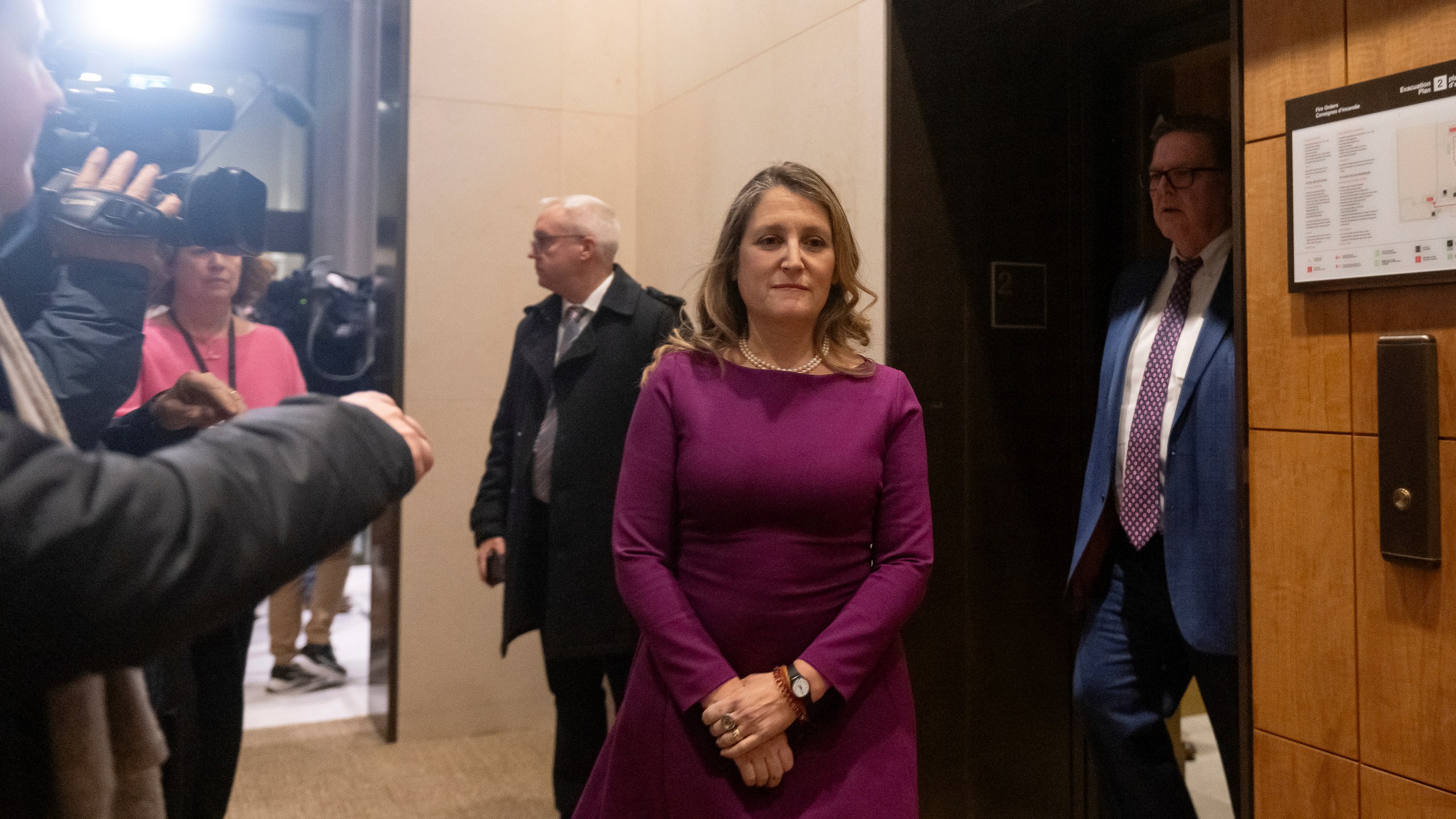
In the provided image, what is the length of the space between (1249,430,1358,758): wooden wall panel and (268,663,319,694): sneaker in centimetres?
389

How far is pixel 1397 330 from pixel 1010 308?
127 centimetres

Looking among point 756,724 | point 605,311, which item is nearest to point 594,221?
point 605,311

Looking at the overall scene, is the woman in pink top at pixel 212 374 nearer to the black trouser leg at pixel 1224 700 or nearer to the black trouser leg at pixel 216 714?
the black trouser leg at pixel 216 714

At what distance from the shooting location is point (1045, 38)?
2840 millimetres

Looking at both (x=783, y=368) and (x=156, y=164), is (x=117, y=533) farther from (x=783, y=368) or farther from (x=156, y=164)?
(x=783, y=368)

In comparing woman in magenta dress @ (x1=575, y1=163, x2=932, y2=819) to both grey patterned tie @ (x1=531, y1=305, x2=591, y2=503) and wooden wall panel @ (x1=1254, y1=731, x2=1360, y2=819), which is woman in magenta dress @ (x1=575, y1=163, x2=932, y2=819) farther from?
grey patterned tie @ (x1=531, y1=305, x2=591, y2=503)

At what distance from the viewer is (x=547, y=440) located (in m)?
2.92

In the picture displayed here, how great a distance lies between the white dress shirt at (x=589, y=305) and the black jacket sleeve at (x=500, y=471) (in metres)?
0.15

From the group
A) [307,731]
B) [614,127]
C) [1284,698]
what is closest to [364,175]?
[614,127]

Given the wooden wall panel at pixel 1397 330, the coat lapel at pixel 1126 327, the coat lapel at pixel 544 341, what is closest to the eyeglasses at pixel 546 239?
the coat lapel at pixel 544 341

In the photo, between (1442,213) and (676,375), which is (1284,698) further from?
(676,375)

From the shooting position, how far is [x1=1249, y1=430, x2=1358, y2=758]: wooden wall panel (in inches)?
65.2

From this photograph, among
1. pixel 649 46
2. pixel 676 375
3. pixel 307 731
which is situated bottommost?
pixel 307 731

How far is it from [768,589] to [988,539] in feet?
4.22
